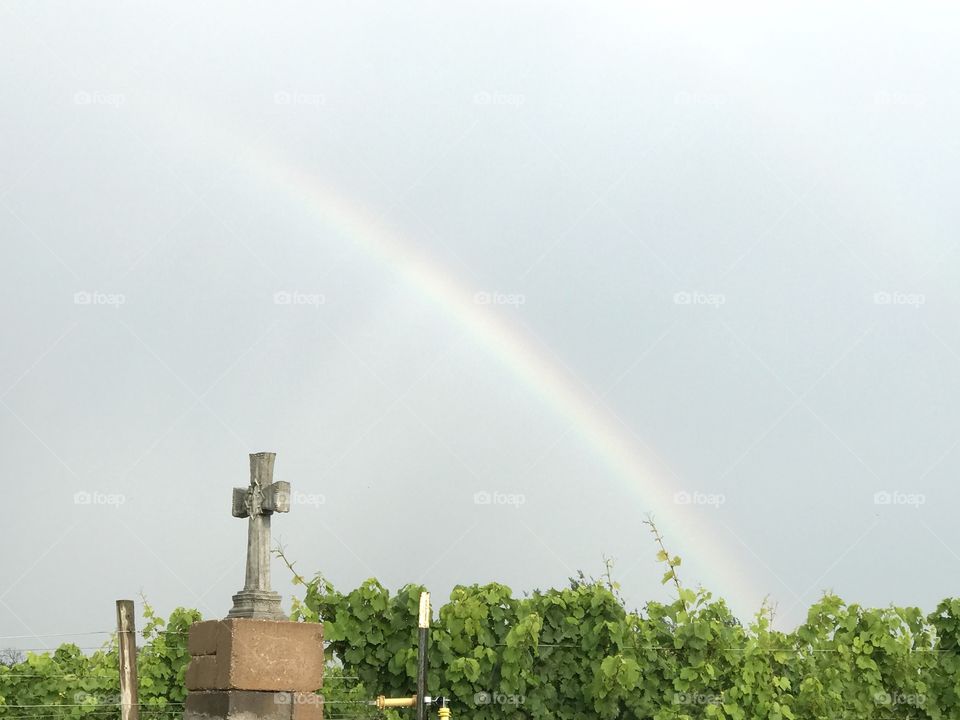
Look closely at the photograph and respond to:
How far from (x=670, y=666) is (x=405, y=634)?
10.2ft

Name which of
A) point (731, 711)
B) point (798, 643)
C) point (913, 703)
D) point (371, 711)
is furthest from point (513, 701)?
point (913, 703)

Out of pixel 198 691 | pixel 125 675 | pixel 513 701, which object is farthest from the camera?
pixel 513 701

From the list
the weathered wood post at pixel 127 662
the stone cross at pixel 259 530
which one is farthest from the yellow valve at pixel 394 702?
the weathered wood post at pixel 127 662

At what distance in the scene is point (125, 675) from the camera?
39.0 feet

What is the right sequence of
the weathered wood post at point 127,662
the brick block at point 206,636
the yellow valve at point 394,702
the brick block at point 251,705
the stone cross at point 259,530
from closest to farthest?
1. the brick block at point 251,705
2. the brick block at point 206,636
3. the stone cross at point 259,530
4. the yellow valve at point 394,702
5. the weathered wood post at point 127,662

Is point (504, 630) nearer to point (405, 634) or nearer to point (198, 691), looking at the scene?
point (405, 634)

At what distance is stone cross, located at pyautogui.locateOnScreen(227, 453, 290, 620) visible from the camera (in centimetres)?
1027

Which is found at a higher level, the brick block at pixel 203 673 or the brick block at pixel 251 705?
the brick block at pixel 203 673

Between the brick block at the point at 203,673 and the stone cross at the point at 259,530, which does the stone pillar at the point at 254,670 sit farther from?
the stone cross at the point at 259,530

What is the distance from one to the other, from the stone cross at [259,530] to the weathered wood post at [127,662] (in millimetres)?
2176

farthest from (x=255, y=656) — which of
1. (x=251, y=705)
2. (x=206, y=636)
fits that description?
(x=206, y=636)

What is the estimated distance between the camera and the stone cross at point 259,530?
33.7 ft

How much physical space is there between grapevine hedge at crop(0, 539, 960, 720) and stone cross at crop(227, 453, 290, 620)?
2527 millimetres

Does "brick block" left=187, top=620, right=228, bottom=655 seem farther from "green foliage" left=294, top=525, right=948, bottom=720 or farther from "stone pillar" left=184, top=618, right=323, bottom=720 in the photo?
"green foliage" left=294, top=525, right=948, bottom=720
